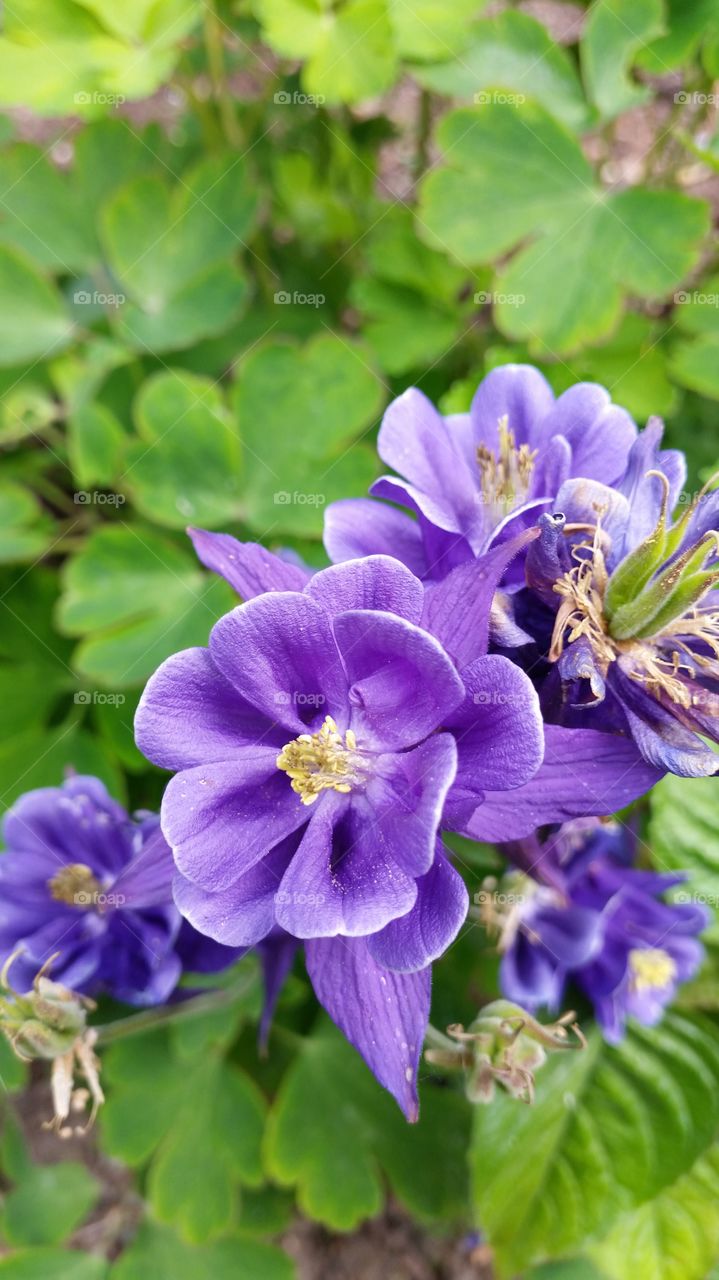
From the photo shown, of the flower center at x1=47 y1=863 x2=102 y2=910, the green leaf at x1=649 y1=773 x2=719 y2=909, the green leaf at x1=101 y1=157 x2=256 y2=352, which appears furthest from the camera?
the green leaf at x1=101 y1=157 x2=256 y2=352

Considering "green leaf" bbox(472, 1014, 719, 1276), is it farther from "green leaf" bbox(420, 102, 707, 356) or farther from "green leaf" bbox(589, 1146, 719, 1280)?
"green leaf" bbox(420, 102, 707, 356)

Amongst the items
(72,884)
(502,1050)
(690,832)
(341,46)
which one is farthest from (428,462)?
(341,46)

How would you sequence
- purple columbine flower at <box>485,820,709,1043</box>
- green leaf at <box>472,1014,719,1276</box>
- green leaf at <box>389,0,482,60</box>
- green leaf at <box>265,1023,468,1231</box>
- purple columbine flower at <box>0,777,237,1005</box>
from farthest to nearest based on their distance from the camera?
green leaf at <box>389,0,482,60</box>, green leaf at <box>265,1023,468,1231</box>, green leaf at <box>472,1014,719,1276</box>, purple columbine flower at <box>485,820,709,1043</box>, purple columbine flower at <box>0,777,237,1005</box>

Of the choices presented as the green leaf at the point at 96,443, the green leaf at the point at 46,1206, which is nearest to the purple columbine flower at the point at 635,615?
the green leaf at the point at 96,443

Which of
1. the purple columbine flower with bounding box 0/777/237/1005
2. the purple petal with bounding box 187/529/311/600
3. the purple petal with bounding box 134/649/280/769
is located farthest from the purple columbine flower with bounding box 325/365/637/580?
the purple columbine flower with bounding box 0/777/237/1005

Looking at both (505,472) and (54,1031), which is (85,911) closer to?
(54,1031)
